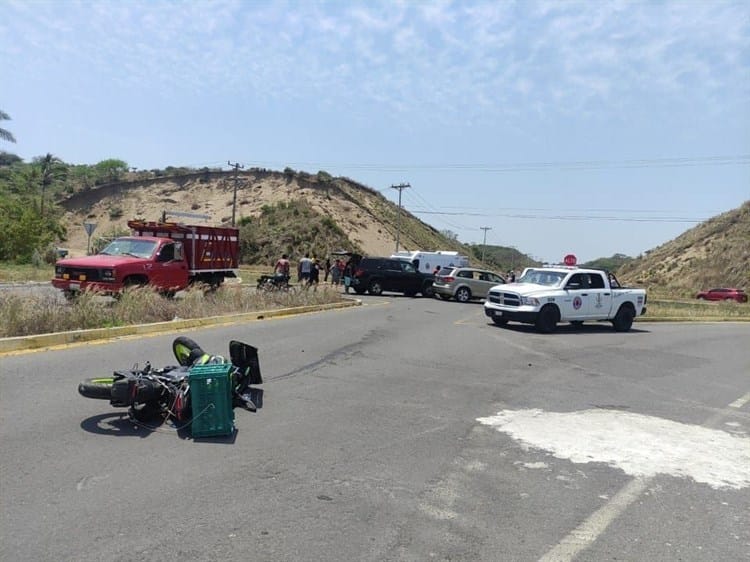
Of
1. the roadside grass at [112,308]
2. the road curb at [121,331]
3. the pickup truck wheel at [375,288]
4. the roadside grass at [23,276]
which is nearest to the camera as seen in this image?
the road curb at [121,331]

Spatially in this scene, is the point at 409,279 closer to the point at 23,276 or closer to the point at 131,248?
the point at 131,248

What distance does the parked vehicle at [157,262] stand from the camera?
16.1 metres

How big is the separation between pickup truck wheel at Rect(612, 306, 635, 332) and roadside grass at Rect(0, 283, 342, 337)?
A: 384 inches

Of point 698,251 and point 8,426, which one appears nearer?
point 8,426

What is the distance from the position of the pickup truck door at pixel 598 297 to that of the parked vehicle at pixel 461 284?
10.6 metres

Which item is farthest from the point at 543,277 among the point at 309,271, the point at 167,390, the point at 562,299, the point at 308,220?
the point at 308,220

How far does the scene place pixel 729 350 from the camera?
1614 centimetres

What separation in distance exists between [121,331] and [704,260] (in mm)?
65123

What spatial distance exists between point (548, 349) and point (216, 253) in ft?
41.7

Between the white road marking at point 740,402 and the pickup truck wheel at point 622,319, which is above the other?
the pickup truck wheel at point 622,319

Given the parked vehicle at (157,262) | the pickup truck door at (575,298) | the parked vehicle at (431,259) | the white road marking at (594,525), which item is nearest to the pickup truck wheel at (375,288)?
the parked vehicle at (157,262)

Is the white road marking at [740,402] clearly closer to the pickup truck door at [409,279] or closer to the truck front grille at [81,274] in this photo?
the truck front grille at [81,274]

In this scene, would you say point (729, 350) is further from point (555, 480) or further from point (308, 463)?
point (308, 463)

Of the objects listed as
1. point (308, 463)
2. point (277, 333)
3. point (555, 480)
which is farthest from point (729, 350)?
point (308, 463)
